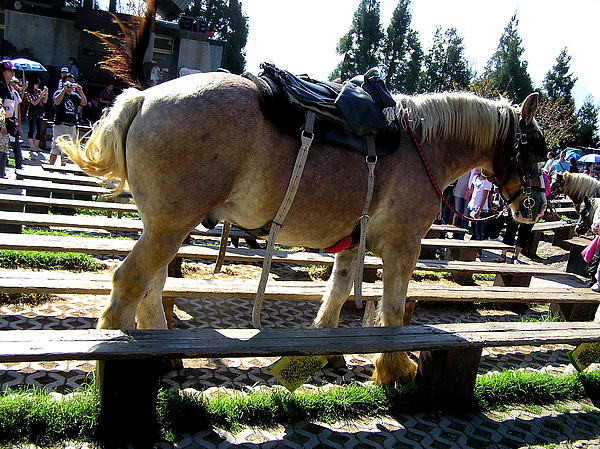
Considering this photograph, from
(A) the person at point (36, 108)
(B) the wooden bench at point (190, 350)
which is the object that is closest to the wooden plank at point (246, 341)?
(B) the wooden bench at point (190, 350)

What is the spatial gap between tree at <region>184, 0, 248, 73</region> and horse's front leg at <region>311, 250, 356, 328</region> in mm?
39829

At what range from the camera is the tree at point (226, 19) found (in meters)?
41.1

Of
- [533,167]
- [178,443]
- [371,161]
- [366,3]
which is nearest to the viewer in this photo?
[178,443]

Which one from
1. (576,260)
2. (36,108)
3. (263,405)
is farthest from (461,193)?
(36,108)

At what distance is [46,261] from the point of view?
5.47m

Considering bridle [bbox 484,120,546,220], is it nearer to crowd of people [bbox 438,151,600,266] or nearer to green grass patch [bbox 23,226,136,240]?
crowd of people [bbox 438,151,600,266]

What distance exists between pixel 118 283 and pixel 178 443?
3.16 ft

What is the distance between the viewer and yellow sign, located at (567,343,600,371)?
422 cm

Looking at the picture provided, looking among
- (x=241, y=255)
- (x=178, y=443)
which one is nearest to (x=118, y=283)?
(x=178, y=443)

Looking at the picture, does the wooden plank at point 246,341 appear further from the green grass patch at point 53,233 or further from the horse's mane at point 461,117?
the green grass patch at point 53,233

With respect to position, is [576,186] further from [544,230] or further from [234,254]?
[234,254]

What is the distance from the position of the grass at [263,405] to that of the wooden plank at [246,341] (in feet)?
1.38

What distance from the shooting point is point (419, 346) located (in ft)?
10.5

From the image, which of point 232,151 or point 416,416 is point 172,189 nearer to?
point 232,151
